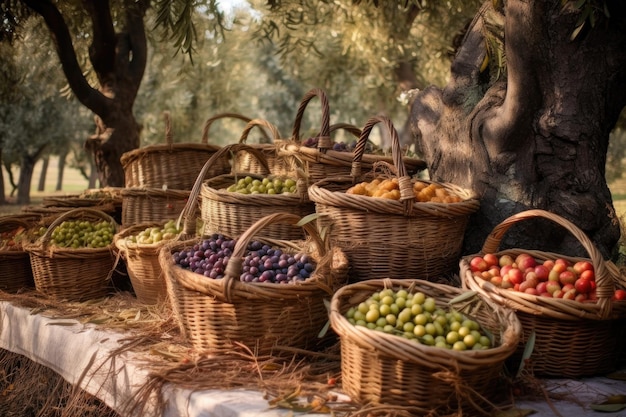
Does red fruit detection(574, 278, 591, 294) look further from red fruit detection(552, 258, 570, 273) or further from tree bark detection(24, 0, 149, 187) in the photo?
tree bark detection(24, 0, 149, 187)

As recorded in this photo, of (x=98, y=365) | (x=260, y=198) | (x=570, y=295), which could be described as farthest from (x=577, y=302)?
(x=98, y=365)

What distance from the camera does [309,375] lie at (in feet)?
A: 8.95

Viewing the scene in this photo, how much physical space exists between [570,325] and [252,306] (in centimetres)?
133

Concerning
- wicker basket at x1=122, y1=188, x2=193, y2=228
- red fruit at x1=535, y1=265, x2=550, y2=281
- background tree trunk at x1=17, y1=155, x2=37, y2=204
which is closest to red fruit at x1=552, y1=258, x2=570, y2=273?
red fruit at x1=535, y1=265, x2=550, y2=281

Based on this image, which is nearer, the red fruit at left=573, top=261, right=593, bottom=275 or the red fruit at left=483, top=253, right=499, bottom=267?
the red fruit at left=573, top=261, right=593, bottom=275

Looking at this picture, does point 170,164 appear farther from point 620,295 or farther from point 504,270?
point 620,295

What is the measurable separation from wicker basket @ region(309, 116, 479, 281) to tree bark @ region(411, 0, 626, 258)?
Answer: 36cm

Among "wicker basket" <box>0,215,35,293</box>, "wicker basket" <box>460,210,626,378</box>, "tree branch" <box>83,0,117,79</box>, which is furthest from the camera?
"tree branch" <box>83,0,117,79</box>

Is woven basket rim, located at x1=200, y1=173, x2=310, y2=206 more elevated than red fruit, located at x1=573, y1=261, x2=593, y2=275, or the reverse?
woven basket rim, located at x1=200, y1=173, x2=310, y2=206

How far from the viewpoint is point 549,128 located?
3457mm

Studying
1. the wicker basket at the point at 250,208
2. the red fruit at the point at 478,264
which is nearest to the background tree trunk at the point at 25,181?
the wicker basket at the point at 250,208

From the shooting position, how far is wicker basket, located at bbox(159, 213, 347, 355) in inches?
106

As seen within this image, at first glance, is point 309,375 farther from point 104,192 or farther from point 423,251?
point 104,192

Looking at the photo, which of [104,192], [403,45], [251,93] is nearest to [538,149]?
[104,192]
